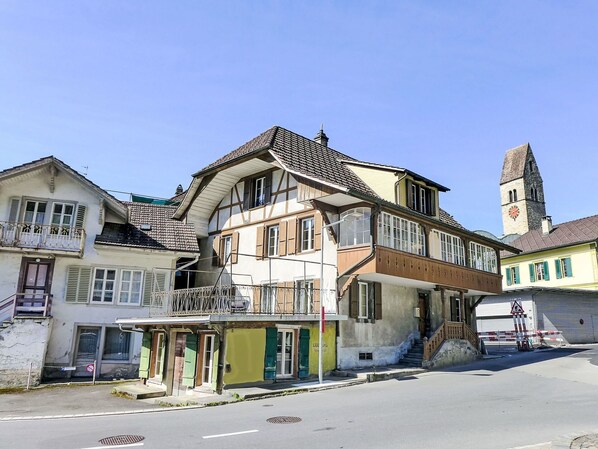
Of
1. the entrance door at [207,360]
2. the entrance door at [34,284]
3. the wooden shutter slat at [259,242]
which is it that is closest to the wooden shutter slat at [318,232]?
the wooden shutter slat at [259,242]

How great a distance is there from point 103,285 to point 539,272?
1443 inches

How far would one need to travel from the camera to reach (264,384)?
50.8 feet

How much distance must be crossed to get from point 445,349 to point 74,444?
16.8 m

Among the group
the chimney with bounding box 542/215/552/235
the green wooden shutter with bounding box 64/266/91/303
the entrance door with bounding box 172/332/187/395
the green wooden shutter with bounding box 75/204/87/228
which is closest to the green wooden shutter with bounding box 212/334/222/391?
the entrance door with bounding box 172/332/187/395

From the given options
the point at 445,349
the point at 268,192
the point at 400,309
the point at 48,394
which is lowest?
the point at 48,394

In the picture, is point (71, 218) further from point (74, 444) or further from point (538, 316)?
point (538, 316)

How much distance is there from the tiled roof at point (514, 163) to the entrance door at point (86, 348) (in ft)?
214

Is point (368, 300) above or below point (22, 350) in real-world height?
above

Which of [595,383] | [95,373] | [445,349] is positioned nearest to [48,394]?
[95,373]

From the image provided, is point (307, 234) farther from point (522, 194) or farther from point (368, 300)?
point (522, 194)

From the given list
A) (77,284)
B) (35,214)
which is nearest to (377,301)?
(77,284)

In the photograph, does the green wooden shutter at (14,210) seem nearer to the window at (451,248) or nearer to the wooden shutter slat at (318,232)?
the wooden shutter slat at (318,232)

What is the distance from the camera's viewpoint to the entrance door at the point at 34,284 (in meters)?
20.9

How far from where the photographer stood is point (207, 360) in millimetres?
16359
